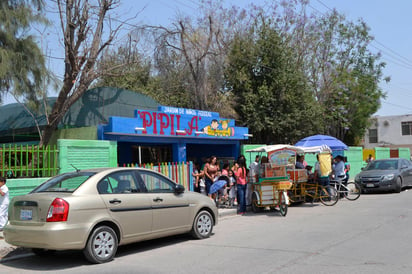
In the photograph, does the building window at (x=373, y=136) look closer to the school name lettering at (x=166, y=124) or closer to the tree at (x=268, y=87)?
the tree at (x=268, y=87)

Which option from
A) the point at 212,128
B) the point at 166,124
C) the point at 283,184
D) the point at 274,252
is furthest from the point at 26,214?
the point at 212,128

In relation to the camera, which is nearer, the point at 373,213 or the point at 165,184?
the point at 165,184

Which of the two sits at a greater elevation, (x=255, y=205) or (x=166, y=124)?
(x=166, y=124)

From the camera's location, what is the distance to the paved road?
636 centimetres

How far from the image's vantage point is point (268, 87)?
2384 cm

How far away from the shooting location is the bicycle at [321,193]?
46.8 ft

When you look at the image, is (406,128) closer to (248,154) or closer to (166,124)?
(248,154)

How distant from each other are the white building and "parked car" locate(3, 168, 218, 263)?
1938 inches

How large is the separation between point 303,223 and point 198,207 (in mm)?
3211

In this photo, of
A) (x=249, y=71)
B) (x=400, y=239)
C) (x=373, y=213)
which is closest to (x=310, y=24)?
(x=249, y=71)

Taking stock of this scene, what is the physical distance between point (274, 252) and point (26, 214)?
4.11m

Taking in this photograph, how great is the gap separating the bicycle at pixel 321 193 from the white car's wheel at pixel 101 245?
8.61m

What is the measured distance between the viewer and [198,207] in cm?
880

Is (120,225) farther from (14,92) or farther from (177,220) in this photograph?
(14,92)
